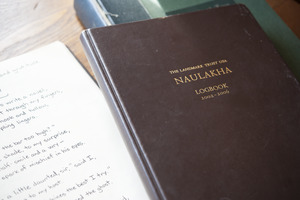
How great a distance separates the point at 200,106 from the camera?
0.54 m

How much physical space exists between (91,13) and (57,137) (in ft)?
1.04

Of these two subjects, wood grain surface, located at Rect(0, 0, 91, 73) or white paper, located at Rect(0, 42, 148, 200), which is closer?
white paper, located at Rect(0, 42, 148, 200)

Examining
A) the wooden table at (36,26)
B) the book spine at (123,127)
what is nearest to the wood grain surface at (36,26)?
the wooden table at (36,26)

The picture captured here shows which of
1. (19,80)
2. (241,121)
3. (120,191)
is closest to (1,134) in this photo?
(19,80)

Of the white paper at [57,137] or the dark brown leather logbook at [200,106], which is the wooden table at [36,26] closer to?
the white paper at [57,137]

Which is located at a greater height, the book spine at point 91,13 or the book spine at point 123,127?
the book spine at point 91,13

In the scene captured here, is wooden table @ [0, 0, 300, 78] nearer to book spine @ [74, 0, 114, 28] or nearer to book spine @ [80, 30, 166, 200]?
book spine @ [74, 0, 114, 28]

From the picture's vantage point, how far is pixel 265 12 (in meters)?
0.84

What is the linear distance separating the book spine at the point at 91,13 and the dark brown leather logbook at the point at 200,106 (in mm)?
110

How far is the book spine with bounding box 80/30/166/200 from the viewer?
1.59ft

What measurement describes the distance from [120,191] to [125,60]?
26 centimetres

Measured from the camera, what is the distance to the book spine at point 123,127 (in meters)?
0.49

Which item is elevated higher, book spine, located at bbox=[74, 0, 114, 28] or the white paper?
book spine, located at bbox=[74, 0, 114, 28]

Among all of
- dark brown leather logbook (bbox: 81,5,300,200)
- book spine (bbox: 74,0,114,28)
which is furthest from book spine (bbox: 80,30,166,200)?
book spine (bbox: 74,0,114,28)
